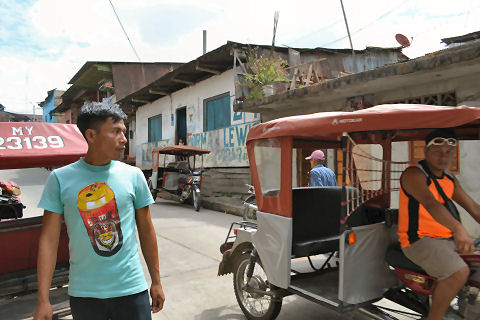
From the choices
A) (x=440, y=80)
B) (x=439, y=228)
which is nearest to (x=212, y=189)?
(x=440, y=80)

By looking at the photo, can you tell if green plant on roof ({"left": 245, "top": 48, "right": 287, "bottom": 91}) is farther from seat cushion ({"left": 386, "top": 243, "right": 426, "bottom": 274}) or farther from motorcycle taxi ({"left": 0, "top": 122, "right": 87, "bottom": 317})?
seat cushion ({"left": 386, "top": 243, "right": 426, "bottom": 274})

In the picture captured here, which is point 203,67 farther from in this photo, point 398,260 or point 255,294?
point 398,260

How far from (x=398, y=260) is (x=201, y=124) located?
13127 millimetres

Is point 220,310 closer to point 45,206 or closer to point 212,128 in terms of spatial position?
point 45,206

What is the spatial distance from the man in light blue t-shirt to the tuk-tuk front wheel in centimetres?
191

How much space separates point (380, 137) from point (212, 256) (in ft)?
12.9

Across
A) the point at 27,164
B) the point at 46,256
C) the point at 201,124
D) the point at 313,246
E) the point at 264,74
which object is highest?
the point at 264,74

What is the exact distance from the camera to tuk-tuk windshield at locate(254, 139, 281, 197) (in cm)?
345

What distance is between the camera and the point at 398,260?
2912mm

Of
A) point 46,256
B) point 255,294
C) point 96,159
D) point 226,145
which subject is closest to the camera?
point 46,256

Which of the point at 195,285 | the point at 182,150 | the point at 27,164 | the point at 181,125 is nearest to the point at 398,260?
the point at 195,285

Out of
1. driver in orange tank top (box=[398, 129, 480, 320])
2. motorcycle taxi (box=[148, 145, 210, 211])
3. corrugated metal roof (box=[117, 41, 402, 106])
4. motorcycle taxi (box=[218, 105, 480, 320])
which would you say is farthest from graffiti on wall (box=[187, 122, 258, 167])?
driver in orange tank top (box=[398, 129, 480, 320])

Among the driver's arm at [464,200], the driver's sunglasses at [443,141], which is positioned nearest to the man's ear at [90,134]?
the driver's sunglasses at [443,141]

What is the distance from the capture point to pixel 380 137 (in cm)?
360
